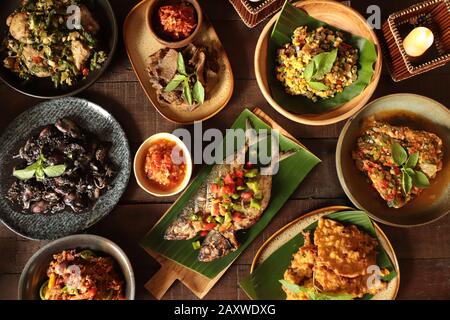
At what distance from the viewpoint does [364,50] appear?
2.99 meters

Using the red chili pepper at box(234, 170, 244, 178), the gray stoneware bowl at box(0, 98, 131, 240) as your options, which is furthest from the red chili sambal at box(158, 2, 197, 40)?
the red chili pepper at box(234, 170, 244, 178)

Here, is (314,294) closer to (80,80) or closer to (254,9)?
(254,9)

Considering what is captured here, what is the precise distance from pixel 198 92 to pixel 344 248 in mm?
1513

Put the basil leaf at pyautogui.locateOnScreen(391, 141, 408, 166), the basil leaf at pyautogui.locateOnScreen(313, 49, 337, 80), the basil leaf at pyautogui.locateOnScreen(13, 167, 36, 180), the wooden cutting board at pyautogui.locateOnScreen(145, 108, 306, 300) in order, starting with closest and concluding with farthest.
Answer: the basil leaf at pyautogui.locateOnScreen(313, 49, 337, 80), the basil leaf at pyautogui.locateOnScreen(391, 141, 408, 166), the basil leaf at pyautogui.locateOnScreen(13, 167, 36, 180), the wooden cutting board at pyautogui.locateOnScreen(145, 108, 306, 300)

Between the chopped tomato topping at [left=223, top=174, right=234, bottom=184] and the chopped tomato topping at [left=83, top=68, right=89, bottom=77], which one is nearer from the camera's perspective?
the chopped tomato topping at [left=223, top=174, right=234, bottom=184]

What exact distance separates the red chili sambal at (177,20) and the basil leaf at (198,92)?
368 mm

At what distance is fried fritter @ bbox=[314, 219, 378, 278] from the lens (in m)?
2.90

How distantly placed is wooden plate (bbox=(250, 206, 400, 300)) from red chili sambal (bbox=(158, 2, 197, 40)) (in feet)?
5.24

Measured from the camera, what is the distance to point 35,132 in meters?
3.17

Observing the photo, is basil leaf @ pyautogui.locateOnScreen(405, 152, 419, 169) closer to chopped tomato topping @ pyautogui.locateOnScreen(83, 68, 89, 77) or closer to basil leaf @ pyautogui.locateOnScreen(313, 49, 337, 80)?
basil leaf @ pyautogui.locateOnScreen(313, 49, 337, 80)

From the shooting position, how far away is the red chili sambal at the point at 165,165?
9.98 feet

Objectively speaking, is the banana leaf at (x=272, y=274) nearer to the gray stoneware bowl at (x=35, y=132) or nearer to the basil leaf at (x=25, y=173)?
the gray stoneware bowl at (x=35, y=132)

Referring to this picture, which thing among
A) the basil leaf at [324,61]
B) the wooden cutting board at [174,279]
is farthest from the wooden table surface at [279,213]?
the basil leaf at [324,61]
